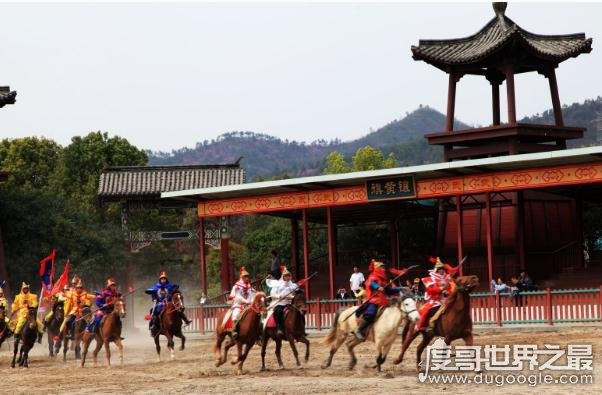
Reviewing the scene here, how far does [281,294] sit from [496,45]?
73.7 ft

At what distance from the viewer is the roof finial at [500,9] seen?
48625 mm

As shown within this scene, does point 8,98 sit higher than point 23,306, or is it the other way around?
point 8,98

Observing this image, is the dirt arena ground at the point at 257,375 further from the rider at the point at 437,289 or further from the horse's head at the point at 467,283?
the horse's head at the point at 467,283

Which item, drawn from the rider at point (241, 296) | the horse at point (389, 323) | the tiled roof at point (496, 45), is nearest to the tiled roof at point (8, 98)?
the tiled roof at point (496, 45)

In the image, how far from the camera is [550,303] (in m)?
32.7

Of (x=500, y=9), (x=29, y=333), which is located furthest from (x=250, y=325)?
(x=500, y=9)

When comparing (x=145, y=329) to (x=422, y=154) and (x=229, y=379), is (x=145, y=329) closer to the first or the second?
(x=229, y=379)

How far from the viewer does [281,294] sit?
2570 cm

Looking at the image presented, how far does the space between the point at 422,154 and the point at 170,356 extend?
6209 inches

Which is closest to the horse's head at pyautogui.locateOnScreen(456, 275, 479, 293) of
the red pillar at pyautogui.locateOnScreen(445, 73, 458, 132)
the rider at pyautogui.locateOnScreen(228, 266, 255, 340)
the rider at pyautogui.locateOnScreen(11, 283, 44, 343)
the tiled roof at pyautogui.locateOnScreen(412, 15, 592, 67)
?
the rider at pyautogui.locateOnScreen(228, 266, 255, 340)

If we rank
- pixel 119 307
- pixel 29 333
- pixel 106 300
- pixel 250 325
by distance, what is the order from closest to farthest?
1. pixel 250 325
2. pixel 119 307
3. pixel 106 300
4. pixel 29 333

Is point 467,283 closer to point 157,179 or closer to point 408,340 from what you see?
point 408,340

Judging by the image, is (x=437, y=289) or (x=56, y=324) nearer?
(x=437, y=289)

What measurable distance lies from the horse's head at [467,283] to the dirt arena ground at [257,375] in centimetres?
192
